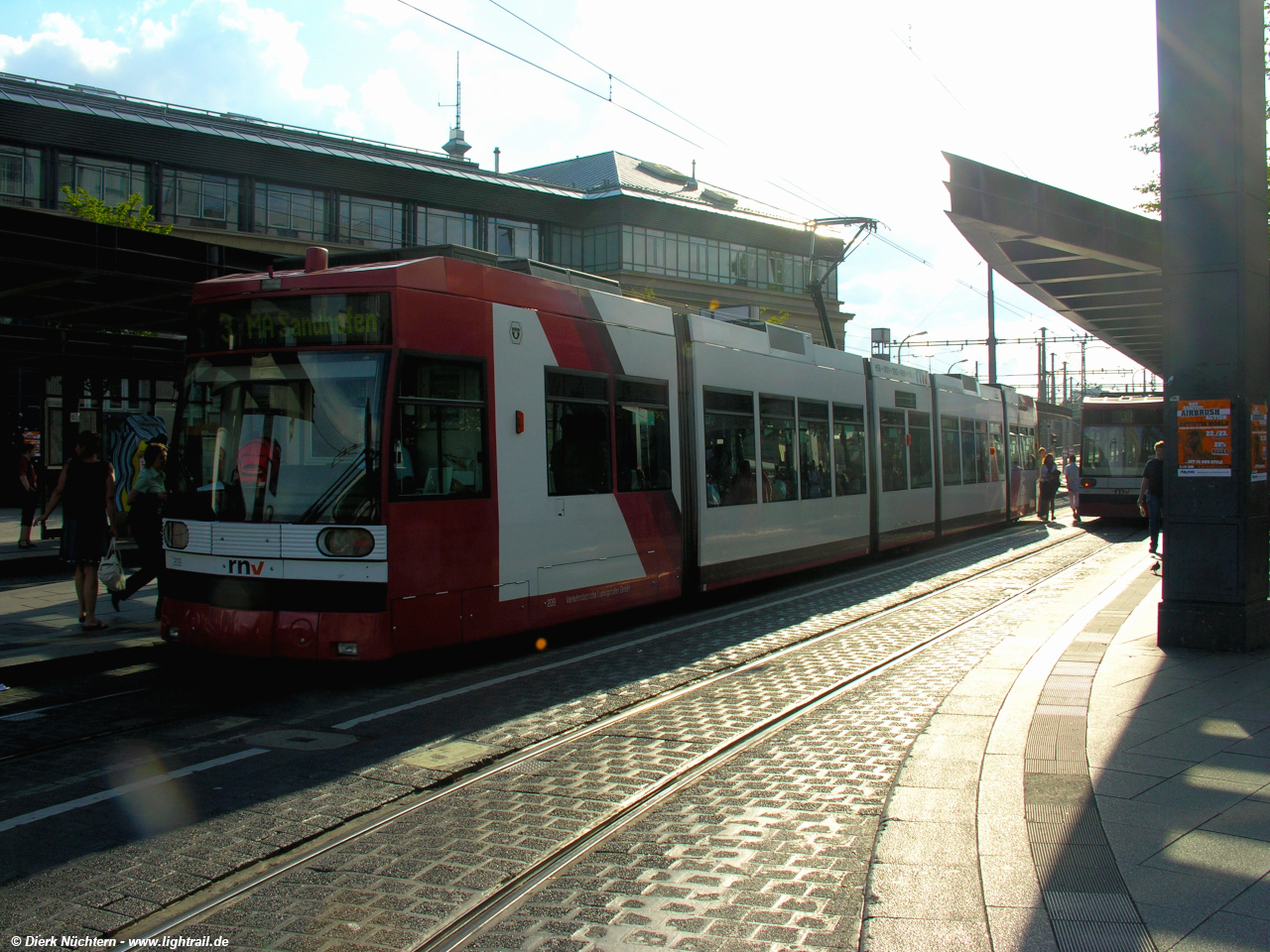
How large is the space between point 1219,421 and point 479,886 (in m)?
7.40

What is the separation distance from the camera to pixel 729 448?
12344mm

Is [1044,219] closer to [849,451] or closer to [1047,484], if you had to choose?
[849,451]

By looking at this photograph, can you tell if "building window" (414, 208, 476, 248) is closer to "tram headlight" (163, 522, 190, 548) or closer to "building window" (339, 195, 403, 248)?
"building window" (339, 195, 403, 248)

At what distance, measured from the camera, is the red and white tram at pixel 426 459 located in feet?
24.6

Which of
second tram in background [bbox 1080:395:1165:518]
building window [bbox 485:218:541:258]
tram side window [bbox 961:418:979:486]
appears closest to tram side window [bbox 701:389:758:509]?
tram side window [bbox 961:418:979:486]

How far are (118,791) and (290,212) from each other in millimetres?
41999

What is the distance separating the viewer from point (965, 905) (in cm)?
389

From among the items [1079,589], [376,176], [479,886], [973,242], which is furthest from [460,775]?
[376,176]

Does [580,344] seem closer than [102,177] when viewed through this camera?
Yes

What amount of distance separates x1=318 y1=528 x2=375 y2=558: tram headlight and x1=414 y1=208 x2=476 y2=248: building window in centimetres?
4098

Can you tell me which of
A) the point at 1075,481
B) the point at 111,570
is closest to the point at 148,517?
the point at 111,570

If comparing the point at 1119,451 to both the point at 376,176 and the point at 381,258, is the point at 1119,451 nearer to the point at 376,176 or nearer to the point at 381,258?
the point at 381,258

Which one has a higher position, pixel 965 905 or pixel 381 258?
pixel 381 258

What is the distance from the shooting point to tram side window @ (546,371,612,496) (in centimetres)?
927
